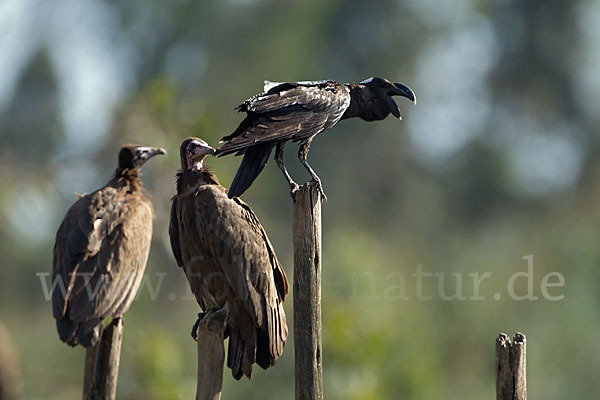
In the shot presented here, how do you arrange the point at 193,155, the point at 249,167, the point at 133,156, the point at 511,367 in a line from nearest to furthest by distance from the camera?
the point at 511,367
the point at 249,167
the point at 193,155
the point at 133,156

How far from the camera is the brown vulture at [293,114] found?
482 centimetres

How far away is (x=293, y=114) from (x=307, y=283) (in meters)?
0.91

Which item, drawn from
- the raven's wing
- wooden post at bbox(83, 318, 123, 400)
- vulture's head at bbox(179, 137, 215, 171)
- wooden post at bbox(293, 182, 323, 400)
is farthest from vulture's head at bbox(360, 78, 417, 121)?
wooden post at bbox(83, 318, 123, 400)

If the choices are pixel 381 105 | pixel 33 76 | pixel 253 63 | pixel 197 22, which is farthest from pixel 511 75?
pixel 381 105

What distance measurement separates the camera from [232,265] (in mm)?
5234

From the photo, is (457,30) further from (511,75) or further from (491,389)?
(491,389)

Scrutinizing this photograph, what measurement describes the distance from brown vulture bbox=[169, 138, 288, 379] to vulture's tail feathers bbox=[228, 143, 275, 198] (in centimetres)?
49

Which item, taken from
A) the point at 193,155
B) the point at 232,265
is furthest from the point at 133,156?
the point at 232,265

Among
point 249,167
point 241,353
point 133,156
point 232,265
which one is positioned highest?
point 133,156

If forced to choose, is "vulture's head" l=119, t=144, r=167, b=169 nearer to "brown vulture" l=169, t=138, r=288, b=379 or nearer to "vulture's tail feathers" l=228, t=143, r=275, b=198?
"brown vulture" l=169, t=138, r=288, b=379

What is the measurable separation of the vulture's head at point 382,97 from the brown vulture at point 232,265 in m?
0.98

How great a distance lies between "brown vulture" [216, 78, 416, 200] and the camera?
4.82 m

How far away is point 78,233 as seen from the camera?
586cm

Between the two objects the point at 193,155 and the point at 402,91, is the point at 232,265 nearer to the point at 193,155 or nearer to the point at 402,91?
the point at 193,155
